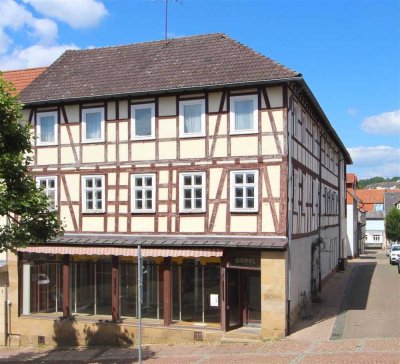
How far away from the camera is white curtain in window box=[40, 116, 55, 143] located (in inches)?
914

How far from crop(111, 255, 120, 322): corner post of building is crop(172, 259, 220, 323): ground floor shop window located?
2.25 m

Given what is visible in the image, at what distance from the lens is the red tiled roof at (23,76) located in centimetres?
2792

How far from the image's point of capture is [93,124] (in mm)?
22625

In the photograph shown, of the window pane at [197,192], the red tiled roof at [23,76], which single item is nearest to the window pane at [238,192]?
the window pane at [197,192]

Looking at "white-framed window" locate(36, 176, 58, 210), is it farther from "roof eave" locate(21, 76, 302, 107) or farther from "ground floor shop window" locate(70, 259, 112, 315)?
A: "roof eave" locate(21, 76, 302, 107)

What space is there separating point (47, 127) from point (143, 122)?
4167 millimetres

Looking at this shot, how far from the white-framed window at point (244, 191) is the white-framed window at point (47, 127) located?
7.56 meters

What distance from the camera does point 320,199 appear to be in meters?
29.7

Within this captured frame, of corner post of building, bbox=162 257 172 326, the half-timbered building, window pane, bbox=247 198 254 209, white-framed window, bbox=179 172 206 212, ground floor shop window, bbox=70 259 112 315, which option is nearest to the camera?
the half-timbered building

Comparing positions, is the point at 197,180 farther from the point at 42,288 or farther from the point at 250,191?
the point at 42,288

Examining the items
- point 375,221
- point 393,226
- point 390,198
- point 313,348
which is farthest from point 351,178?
point 390,198

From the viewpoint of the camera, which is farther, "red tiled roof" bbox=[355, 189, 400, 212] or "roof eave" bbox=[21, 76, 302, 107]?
"red tiled roof" bbox=[355, 189, 400, 212]

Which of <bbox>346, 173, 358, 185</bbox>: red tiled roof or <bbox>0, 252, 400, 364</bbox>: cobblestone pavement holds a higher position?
<bbox>346, 173, 358, 185</bbox>: red tiled roof

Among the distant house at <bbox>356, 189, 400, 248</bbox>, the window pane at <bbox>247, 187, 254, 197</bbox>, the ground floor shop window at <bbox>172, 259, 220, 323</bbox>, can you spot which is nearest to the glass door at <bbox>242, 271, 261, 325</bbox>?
the ground floor shop window at <bbox>172, 259, 220, 323</bbox>
